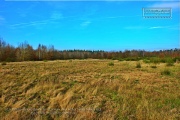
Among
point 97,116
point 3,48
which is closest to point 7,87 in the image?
point 97,116

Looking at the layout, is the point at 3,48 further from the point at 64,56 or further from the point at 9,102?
the point at 9,102

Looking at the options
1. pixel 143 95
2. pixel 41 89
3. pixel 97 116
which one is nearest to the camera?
pixel 97 116

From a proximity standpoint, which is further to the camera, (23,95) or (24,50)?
(24,50)

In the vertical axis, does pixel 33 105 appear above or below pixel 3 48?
below

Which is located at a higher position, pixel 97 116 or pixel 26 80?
pixel 26 80

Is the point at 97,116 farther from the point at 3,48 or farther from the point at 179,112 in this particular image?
the point at 3,48

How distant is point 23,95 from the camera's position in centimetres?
775

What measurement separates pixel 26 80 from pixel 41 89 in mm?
1558

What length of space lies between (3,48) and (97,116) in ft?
161

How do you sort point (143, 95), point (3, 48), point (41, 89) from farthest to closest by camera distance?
1. point (3, 48)
2. point (41, 89)
3. point (143, 95)

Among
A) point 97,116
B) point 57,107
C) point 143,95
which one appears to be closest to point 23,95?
point 57,107

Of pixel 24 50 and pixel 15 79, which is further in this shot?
pixel 24 50

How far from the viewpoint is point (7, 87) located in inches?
334

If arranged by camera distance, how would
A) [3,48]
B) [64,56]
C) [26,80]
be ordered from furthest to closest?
[64,56] → [3,48] → [26,80]
